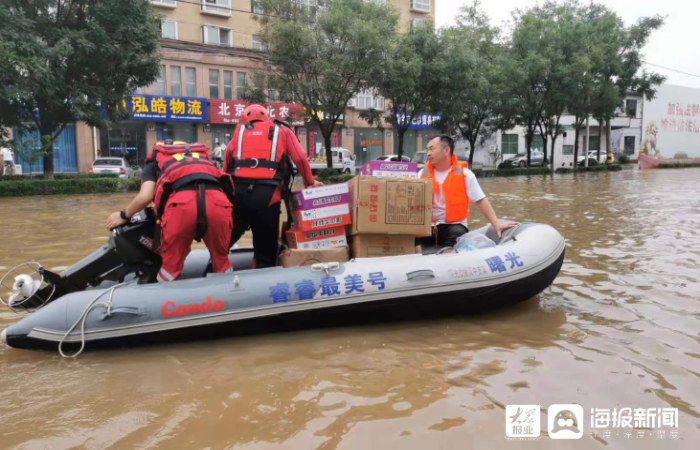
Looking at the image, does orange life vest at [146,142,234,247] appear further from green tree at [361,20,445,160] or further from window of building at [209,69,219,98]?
window of building at [209,69,219,98]

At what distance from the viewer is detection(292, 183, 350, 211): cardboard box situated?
425 cm

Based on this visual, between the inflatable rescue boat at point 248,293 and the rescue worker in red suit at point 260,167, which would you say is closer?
the inflatable rescue boat at point 248,293

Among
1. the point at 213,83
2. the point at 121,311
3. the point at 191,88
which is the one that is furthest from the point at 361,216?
the point at 213,83

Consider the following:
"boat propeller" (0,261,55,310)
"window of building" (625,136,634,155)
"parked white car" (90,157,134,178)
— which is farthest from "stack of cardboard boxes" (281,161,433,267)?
"window of building" (625,136,634,155)

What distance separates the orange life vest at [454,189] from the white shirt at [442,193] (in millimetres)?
20

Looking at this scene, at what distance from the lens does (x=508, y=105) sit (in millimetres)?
26031

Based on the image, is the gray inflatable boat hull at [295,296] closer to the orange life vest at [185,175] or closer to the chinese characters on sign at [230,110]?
the orange life vest at [185,175]

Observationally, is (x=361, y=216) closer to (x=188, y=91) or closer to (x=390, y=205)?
(x=390, y=205)

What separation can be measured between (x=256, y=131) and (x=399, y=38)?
54.8 feet

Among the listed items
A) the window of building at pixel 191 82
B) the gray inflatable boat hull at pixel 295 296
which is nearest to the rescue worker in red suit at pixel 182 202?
the gray inflatable boat hull at pixel 295 296

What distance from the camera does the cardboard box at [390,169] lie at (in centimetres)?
445

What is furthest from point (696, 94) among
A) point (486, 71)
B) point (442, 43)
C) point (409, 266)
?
point (409, 266)

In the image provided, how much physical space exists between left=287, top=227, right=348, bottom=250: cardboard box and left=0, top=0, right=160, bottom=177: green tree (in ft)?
42.9

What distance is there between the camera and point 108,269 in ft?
13.6
